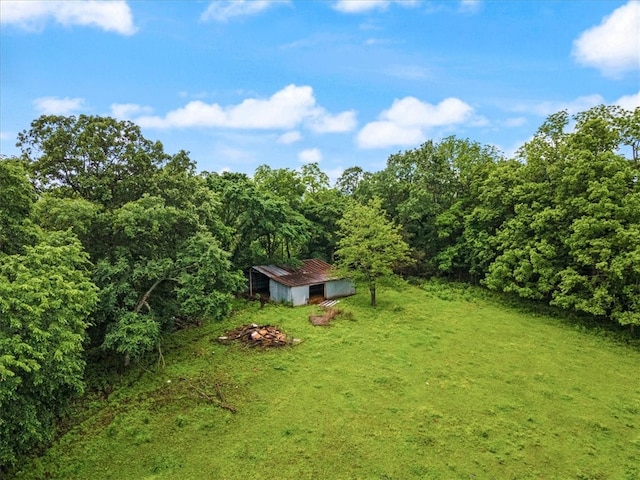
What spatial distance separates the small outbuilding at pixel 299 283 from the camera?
971 inches

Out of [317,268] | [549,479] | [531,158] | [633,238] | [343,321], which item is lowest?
[549,479]

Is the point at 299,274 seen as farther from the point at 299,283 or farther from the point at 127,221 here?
the point at 127,221

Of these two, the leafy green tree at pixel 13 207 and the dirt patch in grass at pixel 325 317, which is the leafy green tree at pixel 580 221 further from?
the leafy green tree at pixel 13 207

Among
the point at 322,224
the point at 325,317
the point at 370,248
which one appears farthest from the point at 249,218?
the point at 322,224

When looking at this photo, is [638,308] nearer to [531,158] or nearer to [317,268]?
[531,158]

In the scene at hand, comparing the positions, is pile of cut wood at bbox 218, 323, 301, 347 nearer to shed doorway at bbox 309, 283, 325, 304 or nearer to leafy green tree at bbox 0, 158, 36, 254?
shed doorway at bbox 309, 283, 325, 304

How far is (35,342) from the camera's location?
8.86m

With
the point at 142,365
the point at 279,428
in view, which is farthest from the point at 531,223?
the point at 142,365

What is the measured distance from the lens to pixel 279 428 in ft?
39.0

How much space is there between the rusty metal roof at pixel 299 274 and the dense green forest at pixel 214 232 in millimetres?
1366

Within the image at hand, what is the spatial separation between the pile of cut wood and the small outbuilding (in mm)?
5271

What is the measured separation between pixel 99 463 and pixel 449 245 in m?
26.4

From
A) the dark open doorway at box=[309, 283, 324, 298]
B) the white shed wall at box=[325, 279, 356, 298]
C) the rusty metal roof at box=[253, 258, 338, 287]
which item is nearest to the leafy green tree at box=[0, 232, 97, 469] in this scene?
the rusty metal roof at box=[253, 258, 338, 287]

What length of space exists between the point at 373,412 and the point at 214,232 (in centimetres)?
1246
